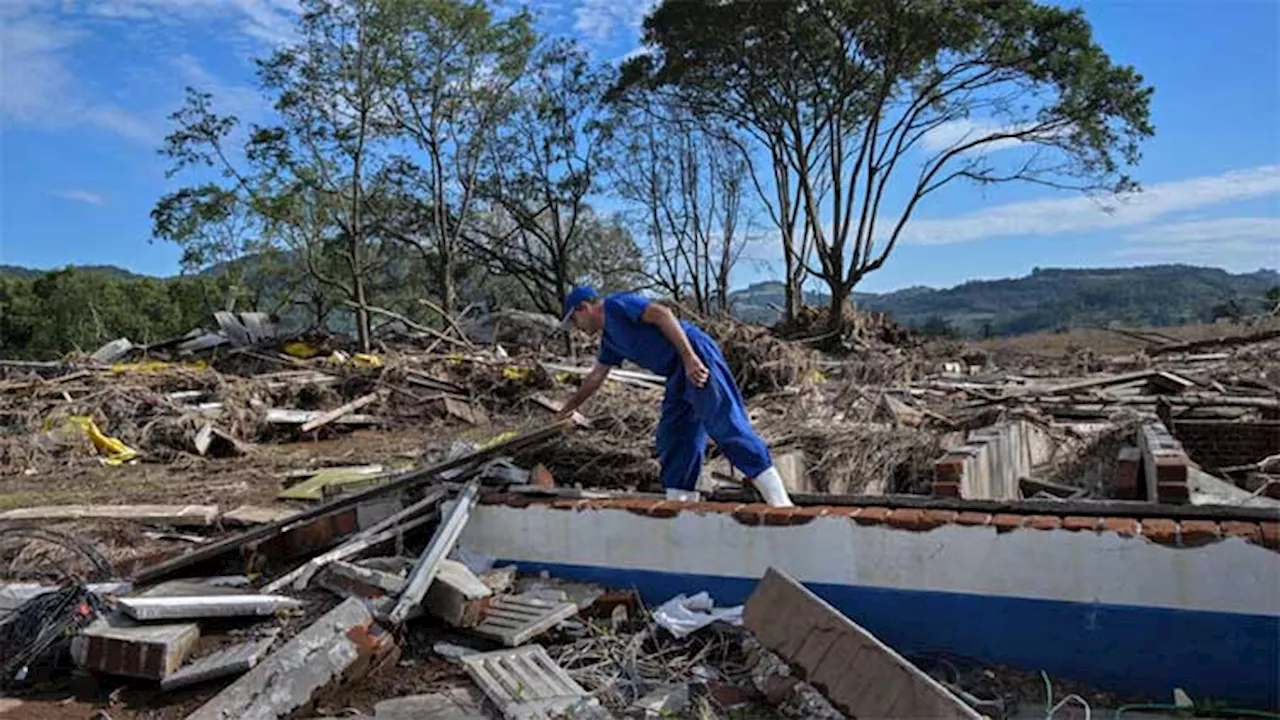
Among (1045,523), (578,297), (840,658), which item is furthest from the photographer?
(578,297)

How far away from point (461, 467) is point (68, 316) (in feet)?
115

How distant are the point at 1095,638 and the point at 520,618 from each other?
2.12m

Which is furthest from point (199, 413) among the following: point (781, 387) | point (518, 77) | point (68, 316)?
point (68, 316)

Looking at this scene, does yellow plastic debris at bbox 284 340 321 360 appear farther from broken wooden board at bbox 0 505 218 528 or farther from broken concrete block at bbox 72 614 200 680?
broken concrete block at bbox 72 614 200 680

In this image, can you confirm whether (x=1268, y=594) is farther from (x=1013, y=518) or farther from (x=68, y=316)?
(x=68, y=316)

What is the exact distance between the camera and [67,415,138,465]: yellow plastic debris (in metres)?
10.1

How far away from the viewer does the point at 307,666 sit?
3439mm

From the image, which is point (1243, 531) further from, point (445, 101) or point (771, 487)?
point (445, 101)

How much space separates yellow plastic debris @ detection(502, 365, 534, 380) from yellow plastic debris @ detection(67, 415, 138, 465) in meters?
4.88

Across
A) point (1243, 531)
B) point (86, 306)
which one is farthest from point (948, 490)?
point (86, 306)

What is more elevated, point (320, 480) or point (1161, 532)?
point (1161, 532)

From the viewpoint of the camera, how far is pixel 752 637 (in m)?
3.59

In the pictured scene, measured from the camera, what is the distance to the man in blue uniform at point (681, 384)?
4.41m

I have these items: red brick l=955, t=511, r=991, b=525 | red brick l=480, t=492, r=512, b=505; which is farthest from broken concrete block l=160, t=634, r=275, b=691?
red brick l=955, t=511, r=991, b=525
